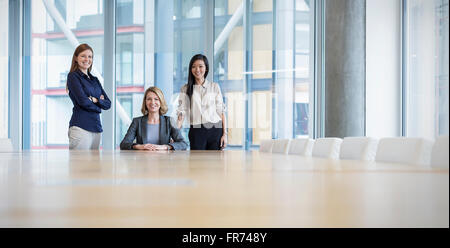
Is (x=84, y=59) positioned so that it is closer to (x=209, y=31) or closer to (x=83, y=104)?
(x=83, y=104)

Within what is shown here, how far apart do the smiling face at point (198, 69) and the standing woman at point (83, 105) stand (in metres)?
0.82

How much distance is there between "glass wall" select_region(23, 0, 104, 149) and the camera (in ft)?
27.8

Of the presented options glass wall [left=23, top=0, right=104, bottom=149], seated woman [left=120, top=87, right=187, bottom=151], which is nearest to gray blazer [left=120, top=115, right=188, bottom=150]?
seated woman [left=120, top=87, right=187, bottom=151]

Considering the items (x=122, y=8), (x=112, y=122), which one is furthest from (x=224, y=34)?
(x=112, y=122)

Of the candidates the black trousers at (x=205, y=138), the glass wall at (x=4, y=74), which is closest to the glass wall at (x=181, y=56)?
the glass wall at (x=4, y=74)

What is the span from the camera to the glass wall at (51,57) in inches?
333

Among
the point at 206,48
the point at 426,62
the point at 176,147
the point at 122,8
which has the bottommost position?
the point at 176,147

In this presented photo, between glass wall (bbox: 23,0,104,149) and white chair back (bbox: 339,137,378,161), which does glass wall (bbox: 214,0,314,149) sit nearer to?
glass wall (bbox: 23,0,104,149)

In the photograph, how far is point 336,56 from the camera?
6312 mm

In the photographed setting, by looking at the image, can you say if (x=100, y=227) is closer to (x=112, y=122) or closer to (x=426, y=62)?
(x=426, y=62)

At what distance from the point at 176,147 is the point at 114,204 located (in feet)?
10.5

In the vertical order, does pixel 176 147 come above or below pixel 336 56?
below

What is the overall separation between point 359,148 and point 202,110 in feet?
7.17

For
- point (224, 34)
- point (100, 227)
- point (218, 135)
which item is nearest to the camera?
point (100, 227)
